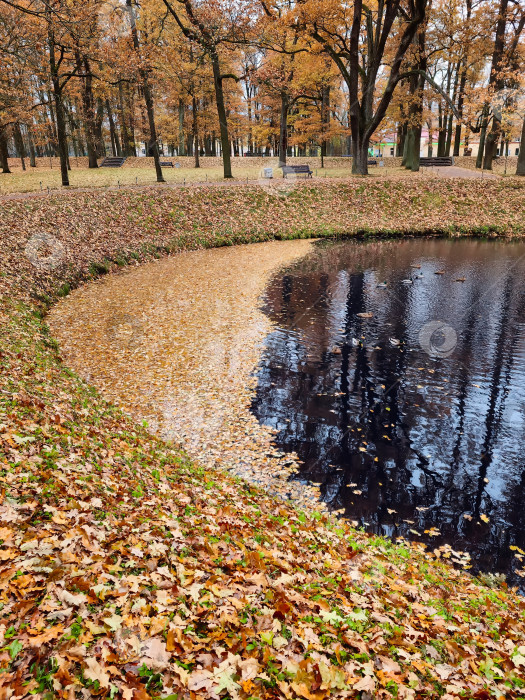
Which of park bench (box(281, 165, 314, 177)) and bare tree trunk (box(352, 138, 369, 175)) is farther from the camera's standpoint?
park bench (box(281, 165, 314, 177))

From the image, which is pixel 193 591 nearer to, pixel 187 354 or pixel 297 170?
pixel 187 354

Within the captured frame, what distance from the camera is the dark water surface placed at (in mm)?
6344

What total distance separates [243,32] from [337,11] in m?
7.75

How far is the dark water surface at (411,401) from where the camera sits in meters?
6.34

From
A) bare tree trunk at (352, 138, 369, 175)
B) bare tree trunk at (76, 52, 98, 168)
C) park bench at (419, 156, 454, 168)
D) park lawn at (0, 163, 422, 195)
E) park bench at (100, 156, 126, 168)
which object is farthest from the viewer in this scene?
park bench at (419, 156, 454, 168)

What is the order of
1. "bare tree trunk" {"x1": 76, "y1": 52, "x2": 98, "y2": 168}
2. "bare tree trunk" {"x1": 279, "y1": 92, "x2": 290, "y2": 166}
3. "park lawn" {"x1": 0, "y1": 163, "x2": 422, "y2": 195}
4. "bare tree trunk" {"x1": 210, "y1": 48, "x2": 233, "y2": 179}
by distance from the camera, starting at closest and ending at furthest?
1. "bare tree trunk" {"x1": 210, "y1": 48, "x2": 233, "y2": 179}
2. "park lawn" {"x1": 0, "y1": 163, "x2": 422, "y2": 195}
3. "bare tree trunk" {"x1": 76, "y1": 52, "x2": 98, "y2": 168}
4. "bare tree trunk" {"x1": 279, "y1": 92, "x2": 290, "y2": 166}

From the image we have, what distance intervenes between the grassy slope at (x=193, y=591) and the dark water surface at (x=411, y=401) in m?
0.93

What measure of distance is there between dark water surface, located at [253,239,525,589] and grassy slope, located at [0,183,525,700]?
93cm

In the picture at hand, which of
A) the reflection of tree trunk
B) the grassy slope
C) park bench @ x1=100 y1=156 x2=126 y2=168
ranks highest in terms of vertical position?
park bench @ x1=100 y1=156 x2=126 y2=168

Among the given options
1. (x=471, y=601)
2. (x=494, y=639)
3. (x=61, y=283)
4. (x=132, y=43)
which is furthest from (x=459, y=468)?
(x=132, y=43)

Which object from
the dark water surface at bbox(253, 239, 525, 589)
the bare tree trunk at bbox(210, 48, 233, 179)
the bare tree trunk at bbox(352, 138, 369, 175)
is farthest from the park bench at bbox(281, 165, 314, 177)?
the dark water surface at bbox(253, 239, 525, 589)

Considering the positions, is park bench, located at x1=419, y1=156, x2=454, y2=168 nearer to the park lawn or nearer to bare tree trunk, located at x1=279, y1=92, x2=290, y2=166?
the park lawn

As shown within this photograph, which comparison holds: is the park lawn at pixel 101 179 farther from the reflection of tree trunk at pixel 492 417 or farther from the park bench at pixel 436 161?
the reflection of tree trunk at pixel 492 417

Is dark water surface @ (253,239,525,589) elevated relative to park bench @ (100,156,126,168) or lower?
lower
